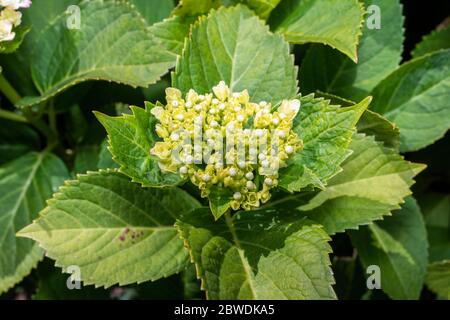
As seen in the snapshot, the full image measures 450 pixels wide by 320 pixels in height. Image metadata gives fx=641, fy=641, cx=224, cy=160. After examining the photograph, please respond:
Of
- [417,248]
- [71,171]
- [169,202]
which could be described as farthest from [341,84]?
[71,171]

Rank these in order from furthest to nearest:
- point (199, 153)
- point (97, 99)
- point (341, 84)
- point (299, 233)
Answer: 1. point (97, 99)
2. point (341, 84)
3. point (299, 233)
4. point (199, 153)

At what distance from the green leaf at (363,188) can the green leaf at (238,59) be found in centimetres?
26

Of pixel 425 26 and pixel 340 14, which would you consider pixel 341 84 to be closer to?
pixel 340 14

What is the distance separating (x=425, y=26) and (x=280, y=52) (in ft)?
3.21

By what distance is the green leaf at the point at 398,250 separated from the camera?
1.76 metres

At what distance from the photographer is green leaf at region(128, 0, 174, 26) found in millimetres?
1893

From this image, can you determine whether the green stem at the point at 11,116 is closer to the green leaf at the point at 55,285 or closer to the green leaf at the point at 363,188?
the green leaf at the point at 55,285

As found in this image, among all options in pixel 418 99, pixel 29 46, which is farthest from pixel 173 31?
pixel 418 99

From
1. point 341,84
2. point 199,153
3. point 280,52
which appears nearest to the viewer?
point 199,153

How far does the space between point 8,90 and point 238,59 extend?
66 centimetres

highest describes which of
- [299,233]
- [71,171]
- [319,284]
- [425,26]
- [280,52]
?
[425,26]

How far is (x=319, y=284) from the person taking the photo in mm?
1361

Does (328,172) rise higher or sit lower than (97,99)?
lower

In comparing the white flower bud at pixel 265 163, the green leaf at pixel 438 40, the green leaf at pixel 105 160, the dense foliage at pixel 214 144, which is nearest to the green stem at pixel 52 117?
the dense foliage at pixel 214 144
